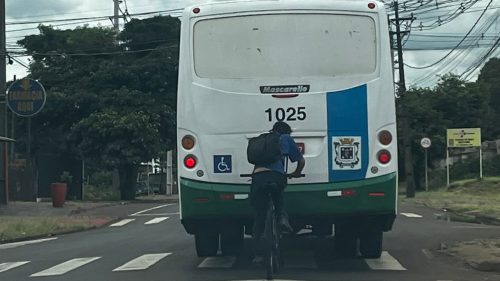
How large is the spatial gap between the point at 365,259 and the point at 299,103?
3.07m

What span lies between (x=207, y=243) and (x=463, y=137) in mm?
32386

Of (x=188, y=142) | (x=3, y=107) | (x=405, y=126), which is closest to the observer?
(x=188, y=142)

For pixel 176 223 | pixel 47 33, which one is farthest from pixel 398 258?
pixel 47 33

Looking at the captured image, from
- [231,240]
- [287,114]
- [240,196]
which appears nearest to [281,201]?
[240,196]

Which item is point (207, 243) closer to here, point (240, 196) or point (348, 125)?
point (240, 196)

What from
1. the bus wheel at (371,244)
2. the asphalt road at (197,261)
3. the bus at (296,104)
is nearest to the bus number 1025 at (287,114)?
the bus at (296,104)

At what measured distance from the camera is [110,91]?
3969cm

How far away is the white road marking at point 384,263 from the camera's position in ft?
33.9

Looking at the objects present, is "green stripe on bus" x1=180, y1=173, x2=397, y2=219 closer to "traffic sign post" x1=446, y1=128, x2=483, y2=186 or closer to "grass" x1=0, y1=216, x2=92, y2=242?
"grass" x1=0, y1=216, x2=92, y2=242

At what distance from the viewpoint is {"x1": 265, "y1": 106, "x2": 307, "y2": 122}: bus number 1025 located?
30.4 ft

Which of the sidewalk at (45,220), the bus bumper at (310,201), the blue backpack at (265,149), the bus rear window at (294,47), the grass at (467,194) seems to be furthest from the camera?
the grass at (467,194)

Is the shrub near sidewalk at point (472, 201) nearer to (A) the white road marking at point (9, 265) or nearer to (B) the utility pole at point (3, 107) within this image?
(A) the white road marking at point (9, 265)

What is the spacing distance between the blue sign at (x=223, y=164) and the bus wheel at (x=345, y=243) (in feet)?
7.41

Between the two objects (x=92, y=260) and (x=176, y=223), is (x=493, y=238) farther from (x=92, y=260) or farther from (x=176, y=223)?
(x=176, y=223)
